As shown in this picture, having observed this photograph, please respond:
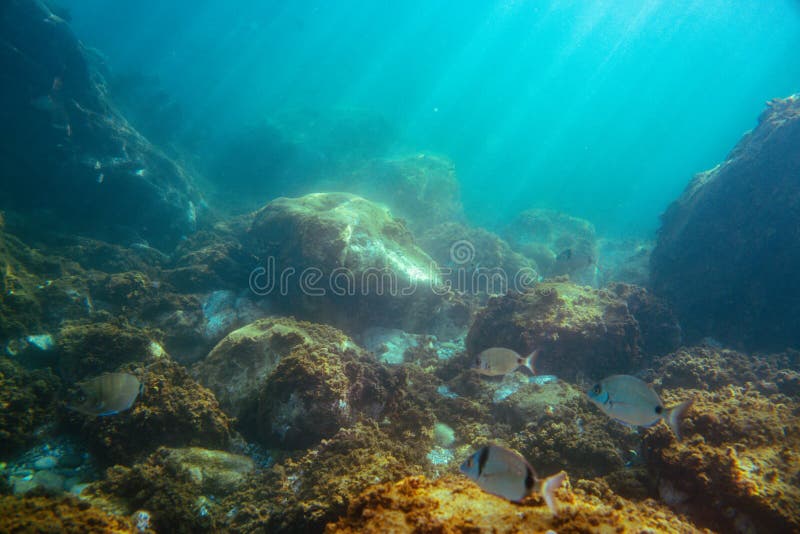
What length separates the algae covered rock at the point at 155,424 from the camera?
3867 millimetres

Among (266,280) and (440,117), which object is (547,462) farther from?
(440,117)

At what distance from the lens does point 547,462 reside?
397cm

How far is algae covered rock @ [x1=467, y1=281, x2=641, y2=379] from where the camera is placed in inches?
247

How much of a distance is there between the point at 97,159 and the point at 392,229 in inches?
397

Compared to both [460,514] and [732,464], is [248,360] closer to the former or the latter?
[460,514]

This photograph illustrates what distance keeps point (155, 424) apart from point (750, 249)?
1269 cm

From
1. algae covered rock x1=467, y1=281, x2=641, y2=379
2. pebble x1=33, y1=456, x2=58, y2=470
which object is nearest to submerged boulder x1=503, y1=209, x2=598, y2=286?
algae covered rock x1=467, y1=281, x2=641, y2=379

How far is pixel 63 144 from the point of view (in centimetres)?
1039

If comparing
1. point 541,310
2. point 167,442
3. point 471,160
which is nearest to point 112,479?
point 167,442

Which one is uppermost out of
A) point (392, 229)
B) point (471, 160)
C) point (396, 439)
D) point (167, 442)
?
point (471, 160)

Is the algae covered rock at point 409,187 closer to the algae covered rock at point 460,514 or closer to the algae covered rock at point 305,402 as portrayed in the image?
the algae covered rock at point 305,402

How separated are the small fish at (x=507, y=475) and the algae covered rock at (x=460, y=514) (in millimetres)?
165

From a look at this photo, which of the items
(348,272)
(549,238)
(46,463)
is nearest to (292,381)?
(46,463)

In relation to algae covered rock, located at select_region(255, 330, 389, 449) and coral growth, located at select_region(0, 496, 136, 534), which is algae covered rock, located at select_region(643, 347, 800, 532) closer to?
algae covered rock, located at select_region(255, 330, 389, 449)
